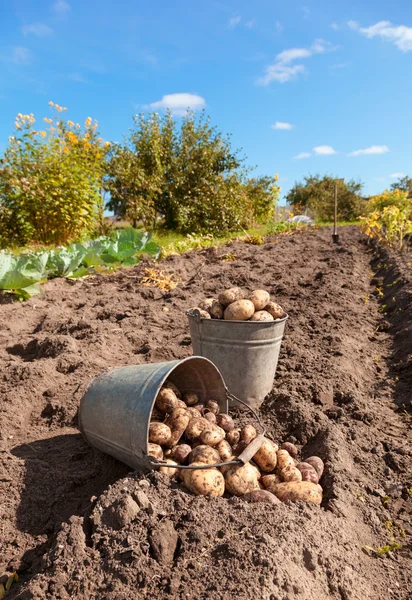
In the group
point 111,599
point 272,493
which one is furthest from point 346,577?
point 111,599

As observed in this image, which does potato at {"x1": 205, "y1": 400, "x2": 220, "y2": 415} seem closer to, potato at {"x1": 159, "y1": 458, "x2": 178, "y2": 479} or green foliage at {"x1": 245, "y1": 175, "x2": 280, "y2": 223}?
potato at {"x1": 159, "y1": 458, "x2": 178, "y2": 479}

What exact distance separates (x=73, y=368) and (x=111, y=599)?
224cm

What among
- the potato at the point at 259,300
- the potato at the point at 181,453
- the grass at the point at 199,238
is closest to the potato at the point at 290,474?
the potato at the point at 181,453

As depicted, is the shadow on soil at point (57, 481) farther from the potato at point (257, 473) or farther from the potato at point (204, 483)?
the potato at point (257, 473)

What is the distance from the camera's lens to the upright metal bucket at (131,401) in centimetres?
209

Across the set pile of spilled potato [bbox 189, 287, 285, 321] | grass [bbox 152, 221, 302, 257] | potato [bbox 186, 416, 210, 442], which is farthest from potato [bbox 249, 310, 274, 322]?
grass [bbox 152, 221, 302, 257]

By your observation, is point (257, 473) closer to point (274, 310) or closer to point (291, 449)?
point (291, 449)

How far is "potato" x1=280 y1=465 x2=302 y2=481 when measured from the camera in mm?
2227

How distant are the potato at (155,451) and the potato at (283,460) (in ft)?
1.98

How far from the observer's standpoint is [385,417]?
3250 mm

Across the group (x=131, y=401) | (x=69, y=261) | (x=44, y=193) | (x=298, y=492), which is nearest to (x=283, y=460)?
(x=298, y=492)

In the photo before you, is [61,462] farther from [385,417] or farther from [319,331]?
[319,331]

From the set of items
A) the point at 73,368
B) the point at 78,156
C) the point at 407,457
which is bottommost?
the point at 407,457

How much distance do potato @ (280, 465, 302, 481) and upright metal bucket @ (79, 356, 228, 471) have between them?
0.58m
